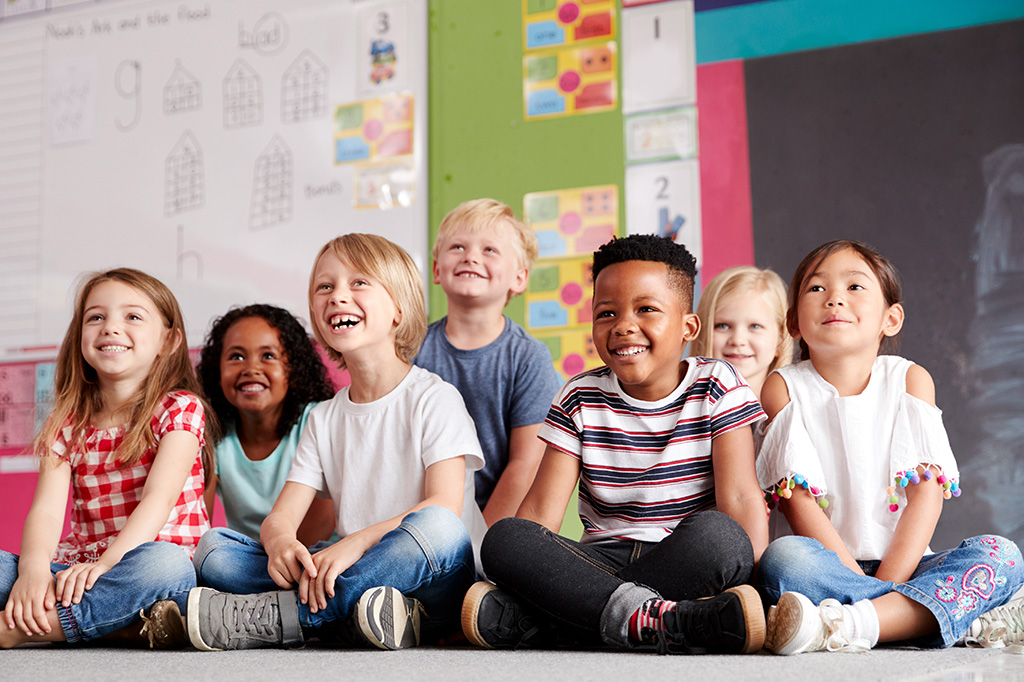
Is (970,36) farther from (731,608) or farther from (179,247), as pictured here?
(179,247)

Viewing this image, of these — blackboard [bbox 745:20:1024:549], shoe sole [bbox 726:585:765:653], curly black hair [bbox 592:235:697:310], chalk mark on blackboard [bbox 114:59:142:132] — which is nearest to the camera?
shoe sole [bbox 726:585:765:653]

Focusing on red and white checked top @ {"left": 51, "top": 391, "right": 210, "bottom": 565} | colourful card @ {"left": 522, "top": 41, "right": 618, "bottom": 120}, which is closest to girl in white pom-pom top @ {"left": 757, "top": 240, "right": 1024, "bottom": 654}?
red and white checked top @ {"left": 51, "top": 391, "right": 210, "bottom": 565}

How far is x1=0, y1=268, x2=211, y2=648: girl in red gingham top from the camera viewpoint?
116 centimetres

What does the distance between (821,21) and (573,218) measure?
69 centimetres

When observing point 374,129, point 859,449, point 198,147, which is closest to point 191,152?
point 198,147

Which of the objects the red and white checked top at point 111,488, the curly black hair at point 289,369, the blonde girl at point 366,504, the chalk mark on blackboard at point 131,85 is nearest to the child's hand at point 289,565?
the blonde girl at point 366,504

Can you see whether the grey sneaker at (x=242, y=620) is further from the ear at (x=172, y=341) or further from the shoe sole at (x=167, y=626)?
the ear at (x=172, y=341)

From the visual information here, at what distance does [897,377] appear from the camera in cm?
127

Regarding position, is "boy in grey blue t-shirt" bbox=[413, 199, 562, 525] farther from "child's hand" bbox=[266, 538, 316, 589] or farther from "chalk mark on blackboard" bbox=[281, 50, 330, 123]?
"chalk mark on blackboard" bbox=[281, 50, 330, 123]

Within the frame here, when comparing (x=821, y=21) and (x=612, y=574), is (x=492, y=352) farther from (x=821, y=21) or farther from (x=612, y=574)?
(x=821, y=21)

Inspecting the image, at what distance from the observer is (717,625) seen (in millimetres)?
933

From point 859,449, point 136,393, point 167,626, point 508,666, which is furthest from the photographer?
point 136,393

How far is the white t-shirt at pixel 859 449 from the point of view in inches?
47.2

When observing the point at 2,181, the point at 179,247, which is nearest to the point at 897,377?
the point at 179,247
